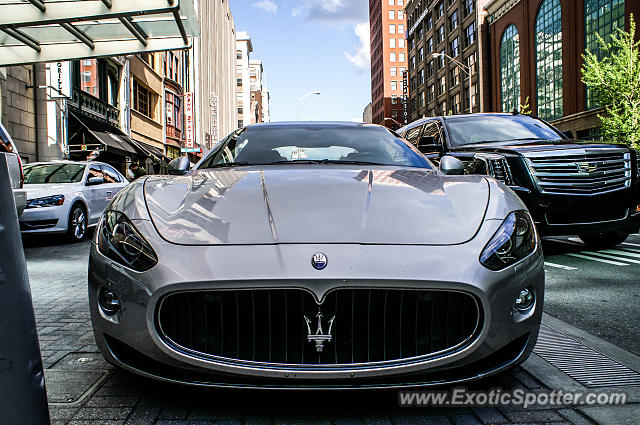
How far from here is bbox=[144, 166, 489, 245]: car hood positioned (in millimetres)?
2400

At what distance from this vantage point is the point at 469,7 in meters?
Answer: 55.2

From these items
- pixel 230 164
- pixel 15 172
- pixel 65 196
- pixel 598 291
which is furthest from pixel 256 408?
pixel 65 196

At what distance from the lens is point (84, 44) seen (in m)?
11.9

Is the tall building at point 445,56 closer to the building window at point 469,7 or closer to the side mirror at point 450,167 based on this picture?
the building window at point 469,7

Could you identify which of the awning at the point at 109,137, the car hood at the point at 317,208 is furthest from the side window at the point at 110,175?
the awning at the point at 109,137

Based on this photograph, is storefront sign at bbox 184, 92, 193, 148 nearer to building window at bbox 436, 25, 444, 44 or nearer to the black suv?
building window at bbox 436, 25, 444, 44

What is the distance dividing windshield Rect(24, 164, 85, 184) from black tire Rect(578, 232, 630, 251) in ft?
28.2

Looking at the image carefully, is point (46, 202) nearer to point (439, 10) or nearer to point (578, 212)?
point (578, 212)

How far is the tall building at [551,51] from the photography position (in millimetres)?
33656

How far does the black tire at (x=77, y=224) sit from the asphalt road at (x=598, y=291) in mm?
7534

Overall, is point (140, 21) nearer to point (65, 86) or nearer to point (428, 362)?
point (65, 86)

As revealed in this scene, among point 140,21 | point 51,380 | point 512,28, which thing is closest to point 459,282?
point 51,380

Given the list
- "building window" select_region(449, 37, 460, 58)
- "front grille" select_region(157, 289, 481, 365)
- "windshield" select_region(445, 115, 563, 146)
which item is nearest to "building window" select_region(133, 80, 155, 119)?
"windshield" select_region(445, 115, 563, 146)

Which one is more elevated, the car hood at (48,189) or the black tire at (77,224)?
the car hood at (48,189)
